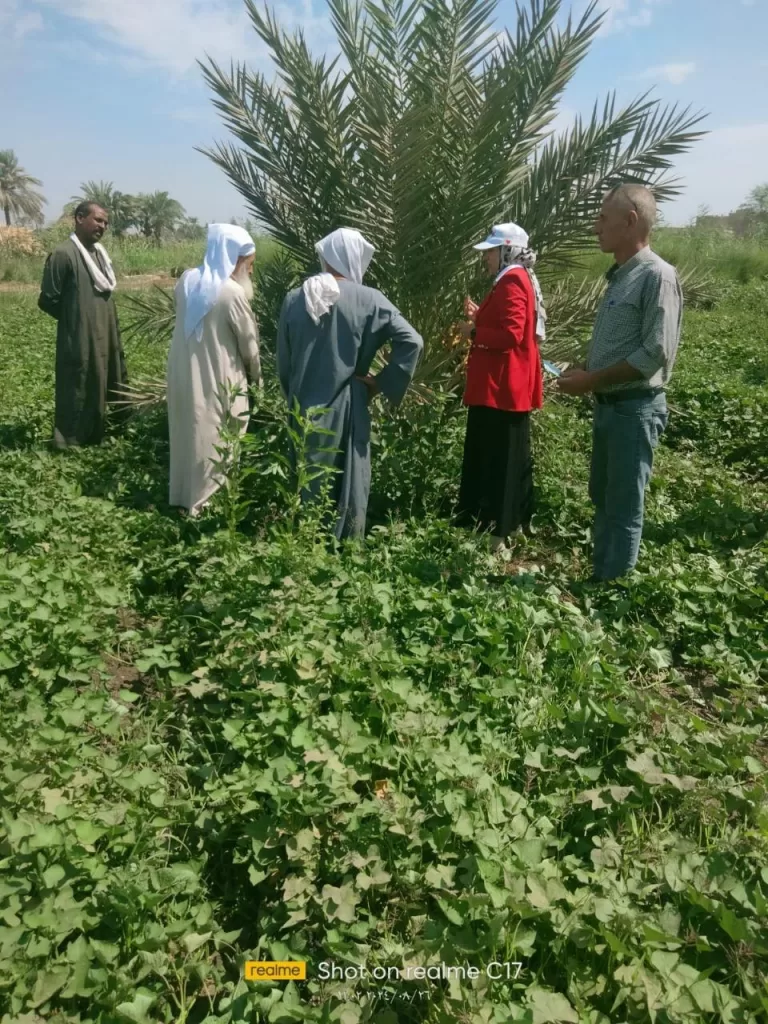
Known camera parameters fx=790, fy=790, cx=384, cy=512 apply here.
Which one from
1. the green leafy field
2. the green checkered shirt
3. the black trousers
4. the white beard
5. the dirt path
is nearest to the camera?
the green leafy field

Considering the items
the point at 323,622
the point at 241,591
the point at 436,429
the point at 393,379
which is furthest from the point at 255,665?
the point at 436,429

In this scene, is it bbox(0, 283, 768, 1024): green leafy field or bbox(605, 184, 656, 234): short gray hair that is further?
bbox(605, 184, 656, 234): short gray hair

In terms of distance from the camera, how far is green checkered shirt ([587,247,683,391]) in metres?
3.07

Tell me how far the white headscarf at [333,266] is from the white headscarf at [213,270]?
2.05ft

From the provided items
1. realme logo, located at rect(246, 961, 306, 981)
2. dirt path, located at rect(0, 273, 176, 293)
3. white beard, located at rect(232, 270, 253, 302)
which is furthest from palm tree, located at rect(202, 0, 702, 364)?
dirt path, located at rect(0, 273, 176, 293)

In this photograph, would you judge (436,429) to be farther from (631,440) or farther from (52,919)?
(52,919)

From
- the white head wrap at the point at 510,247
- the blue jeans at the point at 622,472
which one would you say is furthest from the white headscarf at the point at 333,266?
the blue jeans at the point at 622,472

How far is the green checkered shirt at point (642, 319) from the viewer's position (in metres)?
3.07

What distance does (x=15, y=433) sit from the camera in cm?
558

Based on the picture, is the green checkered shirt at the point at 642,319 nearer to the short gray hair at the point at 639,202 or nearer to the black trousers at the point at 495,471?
the short gray hair at the point at 639,202

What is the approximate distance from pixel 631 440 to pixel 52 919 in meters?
2.64

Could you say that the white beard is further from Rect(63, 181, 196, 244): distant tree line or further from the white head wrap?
Rect(63, 181, 196, 244): distant tree line

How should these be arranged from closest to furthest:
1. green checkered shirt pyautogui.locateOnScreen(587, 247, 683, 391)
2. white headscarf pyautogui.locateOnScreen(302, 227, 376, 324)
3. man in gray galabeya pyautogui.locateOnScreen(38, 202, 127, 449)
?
1. green checkered shirt pyautogui.locateOnScreen(587, 247, 683, 391)
2. white headscarf pyautogui.locateOnScreen(302, 227, 376, 324)
3. man in gray galabeya pyautogui.locateOnScreen(38, 202, 127, 449)

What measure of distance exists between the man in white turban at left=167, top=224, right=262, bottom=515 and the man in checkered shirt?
66.9 inches
